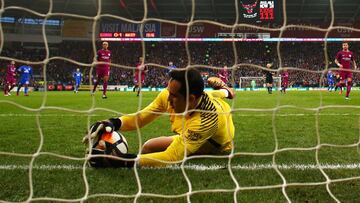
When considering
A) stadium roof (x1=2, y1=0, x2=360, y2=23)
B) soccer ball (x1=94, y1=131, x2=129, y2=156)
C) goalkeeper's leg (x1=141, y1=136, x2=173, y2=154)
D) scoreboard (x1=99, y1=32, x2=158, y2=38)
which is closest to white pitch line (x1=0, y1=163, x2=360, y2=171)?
soccer ball (x1=94, y1=131, x2=129, y2=156)

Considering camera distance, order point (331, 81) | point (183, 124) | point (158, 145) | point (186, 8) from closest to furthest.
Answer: point (183, 124) < point (158, 145) < point (331, 81) < point (186, 8)

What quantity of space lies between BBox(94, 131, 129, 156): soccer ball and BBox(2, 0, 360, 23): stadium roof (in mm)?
24806

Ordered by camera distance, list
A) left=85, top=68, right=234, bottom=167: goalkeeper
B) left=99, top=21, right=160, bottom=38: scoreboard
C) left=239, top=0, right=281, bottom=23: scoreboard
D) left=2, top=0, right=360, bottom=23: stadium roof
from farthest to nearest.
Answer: left=99, top=21, right=160, bottom=38: scoreboard, left=2, top=0, right=360, bottom=23: stadium roof, left=239, top=0, right=281, bottom=23: scoreboard, left=85, top=68, right=234, bottom=167: goalkeeper

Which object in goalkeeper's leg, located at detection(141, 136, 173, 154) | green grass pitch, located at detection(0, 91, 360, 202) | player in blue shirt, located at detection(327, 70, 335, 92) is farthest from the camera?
player in blue shirt, located at detection(327, 70, 335, 92)

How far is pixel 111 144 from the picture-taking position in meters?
3.28

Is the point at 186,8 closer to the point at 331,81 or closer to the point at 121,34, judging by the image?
the point at 121,34

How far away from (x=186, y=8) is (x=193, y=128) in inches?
1088

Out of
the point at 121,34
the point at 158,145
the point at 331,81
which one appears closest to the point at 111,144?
the point at 158,145

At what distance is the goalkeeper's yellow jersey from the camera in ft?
10.7

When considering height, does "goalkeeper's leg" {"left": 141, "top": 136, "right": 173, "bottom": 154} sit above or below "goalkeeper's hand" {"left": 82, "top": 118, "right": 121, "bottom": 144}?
below

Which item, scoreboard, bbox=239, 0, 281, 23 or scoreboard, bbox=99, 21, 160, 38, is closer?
scoreboard, bbox=239, 0, 281, 23

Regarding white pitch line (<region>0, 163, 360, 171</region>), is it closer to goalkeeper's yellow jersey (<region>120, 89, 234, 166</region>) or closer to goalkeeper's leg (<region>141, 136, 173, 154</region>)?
goalkeeper's yellow jersey (<region>120, 89, 234, 166</region>)

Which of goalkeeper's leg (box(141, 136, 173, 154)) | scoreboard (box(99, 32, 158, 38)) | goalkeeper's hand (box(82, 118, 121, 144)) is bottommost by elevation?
goalkeeper's leg (box(141, 136, 173, 154))

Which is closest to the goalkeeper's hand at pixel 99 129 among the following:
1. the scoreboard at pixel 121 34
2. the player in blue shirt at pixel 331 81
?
the player in blue shirt at pixel 331 81
